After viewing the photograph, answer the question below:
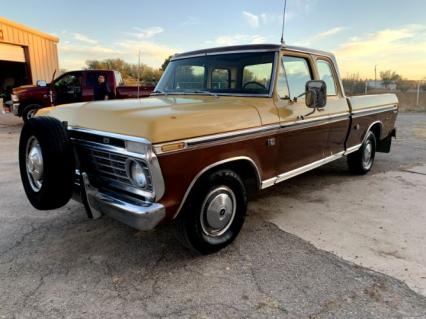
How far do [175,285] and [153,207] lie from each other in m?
0.71

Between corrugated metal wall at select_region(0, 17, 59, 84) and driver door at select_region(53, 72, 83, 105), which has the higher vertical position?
corrugated metal wall at select_region(0, 17, 59, 84)

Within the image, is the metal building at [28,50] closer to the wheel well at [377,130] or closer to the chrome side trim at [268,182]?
the wheel well at [377,130]

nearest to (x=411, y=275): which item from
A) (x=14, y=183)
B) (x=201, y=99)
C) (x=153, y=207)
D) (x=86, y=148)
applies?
(x=153, y=207)

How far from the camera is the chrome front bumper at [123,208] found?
2.77m

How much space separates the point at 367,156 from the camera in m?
6.37

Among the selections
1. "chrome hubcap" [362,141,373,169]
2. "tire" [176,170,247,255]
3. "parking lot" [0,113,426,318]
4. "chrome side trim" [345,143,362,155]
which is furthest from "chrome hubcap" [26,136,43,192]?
"chrome hubcap" [362,141,373,169]

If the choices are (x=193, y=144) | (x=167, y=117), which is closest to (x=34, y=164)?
(x=167, y=117)

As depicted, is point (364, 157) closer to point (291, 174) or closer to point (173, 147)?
point (291, 174)

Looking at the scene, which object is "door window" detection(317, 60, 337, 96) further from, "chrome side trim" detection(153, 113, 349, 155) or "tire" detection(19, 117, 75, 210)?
"tire" detection(19, 117, 75, 210)

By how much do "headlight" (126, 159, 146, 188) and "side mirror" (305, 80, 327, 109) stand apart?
2203 mm

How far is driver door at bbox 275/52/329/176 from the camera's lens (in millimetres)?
4055

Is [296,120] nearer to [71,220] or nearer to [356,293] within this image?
[356,293]

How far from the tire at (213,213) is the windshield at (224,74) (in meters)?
1.23

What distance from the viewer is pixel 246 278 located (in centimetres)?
304
